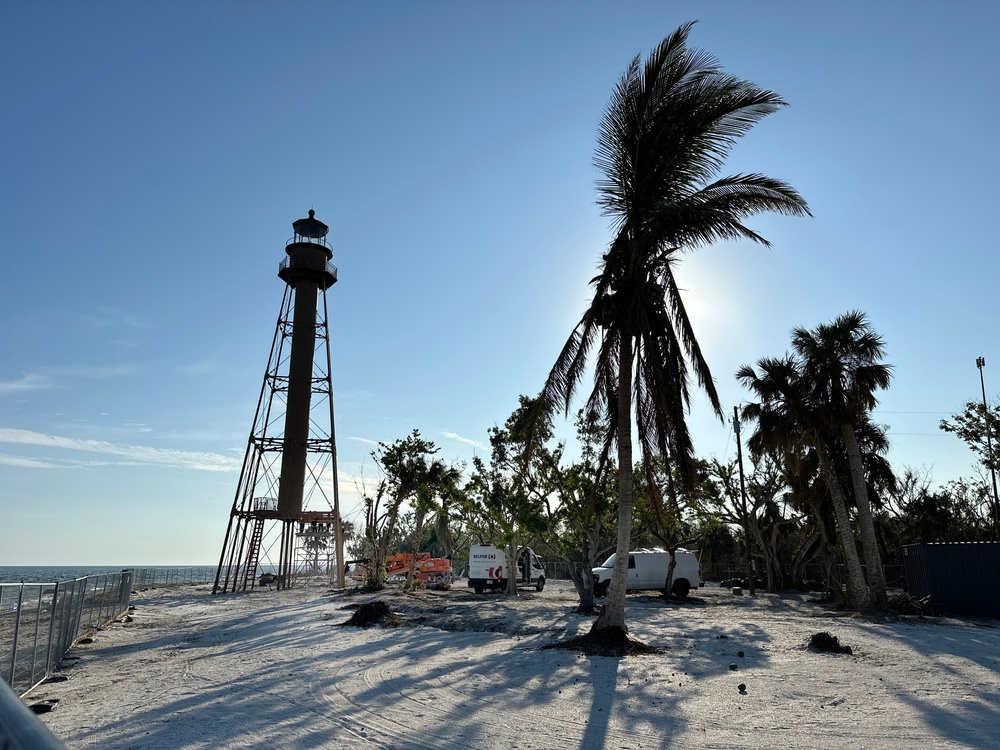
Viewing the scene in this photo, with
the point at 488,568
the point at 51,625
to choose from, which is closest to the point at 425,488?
the point at 488,568

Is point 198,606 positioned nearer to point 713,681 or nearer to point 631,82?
point 713,681

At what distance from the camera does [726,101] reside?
13.2 metres

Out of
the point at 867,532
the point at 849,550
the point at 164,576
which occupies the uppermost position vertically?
the point at 867,532

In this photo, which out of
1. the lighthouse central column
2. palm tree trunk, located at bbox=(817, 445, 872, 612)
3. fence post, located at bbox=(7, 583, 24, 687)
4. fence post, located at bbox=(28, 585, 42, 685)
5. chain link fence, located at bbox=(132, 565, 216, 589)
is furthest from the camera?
chain link fence, located at bbox=(132, 565, 216, 589)

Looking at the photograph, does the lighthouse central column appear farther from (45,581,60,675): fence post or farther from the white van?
(45,581,60,675): fence post

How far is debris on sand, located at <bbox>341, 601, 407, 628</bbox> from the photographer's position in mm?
17453

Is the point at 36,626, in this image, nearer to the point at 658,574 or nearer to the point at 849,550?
the point at 849,550

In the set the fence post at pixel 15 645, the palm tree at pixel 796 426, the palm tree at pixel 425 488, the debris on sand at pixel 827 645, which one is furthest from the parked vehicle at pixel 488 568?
the fence post at pixel 15 645

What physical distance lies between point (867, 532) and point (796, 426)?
3.99 metres

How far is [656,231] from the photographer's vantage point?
13.5 metres

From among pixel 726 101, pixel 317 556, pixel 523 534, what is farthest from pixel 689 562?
pixel 317 556

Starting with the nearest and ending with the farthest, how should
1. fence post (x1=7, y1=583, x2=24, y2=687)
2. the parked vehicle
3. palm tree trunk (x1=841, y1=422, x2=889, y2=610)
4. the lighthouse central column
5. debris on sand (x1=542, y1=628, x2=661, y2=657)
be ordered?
fence post (x1=7, y1=583, x2=24, y2=687)
debris on sand (x1=542, y1=628, x2=661, y2=657)
palm tree trunk (x1=841, y1=422, x2=889, y2=610)
the parked vehicle
the lighthouse central column

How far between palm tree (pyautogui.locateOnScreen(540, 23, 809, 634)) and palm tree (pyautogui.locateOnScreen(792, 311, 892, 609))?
1048 centimetres

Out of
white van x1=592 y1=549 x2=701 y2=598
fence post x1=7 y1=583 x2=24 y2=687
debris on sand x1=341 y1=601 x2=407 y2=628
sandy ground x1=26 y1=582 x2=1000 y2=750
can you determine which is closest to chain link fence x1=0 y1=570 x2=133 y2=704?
fence post x1=7 y1=583 x2=24 y2=687
